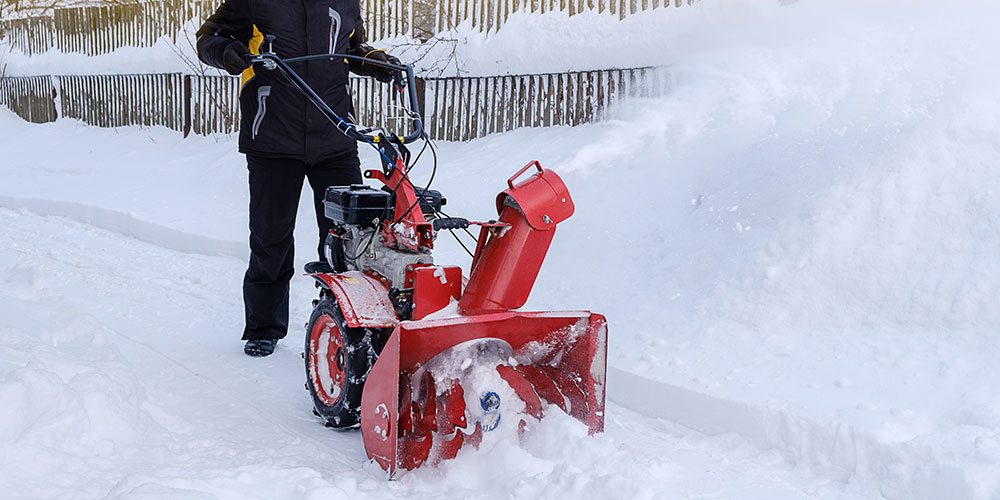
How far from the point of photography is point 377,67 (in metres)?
3.96

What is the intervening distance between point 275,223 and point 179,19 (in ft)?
30.9

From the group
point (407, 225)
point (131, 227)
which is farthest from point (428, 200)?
point (131, 227)

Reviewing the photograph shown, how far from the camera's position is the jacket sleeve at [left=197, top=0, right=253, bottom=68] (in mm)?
3895

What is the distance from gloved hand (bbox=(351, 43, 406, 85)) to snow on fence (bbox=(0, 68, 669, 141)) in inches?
48.4

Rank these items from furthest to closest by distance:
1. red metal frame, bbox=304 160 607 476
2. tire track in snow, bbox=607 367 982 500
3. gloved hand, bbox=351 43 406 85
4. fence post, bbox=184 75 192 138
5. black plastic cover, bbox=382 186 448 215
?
fence post, bbox=184 75 192 138
gloved hand, bbox=351 43 406 85
black plastic cover, bbox=382 186 448 215
red metal frame, bbox=304 160 607 476
tire track in snow, bbox=607 367 982 500

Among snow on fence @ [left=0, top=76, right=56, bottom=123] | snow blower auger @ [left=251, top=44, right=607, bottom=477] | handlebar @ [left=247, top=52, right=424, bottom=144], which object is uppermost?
handlebar @ [left=247, top=52, right=424, bottom=144]

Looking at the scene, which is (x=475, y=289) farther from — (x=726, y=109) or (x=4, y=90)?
(x=4, y=90)

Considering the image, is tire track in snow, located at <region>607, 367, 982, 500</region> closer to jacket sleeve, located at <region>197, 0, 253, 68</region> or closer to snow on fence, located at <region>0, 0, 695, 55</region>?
jacket sleeve, located at <region>197, 0, 253, 68</region>

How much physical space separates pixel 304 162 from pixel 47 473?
1838mm

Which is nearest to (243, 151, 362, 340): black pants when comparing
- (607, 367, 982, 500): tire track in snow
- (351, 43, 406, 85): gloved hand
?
(351, 43, 406, 85): gloved hand

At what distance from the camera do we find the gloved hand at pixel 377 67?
12.4 ft

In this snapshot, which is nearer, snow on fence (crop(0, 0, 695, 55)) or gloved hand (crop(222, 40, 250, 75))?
gloved hand (crop(222, 40, 250, 75))

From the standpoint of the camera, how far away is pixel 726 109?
5859 millimetres

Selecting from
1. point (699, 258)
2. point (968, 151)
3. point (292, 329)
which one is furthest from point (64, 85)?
point (968, 151)
